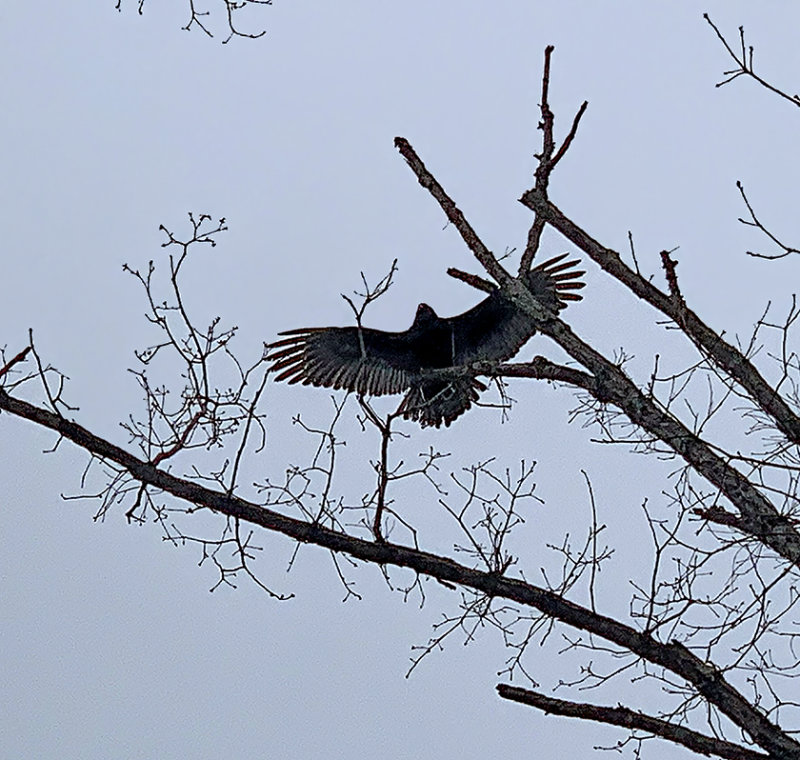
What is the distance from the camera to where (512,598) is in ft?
19.2

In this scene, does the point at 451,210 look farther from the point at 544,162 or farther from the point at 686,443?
the point at 686,443

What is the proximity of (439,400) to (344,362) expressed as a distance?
2.38 ft

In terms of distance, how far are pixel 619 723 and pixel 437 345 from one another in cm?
313

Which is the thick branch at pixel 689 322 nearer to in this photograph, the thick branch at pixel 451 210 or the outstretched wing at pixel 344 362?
the thick branch at pixel 451 210

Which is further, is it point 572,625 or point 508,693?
point 572,625

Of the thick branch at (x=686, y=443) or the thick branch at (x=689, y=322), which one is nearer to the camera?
the thick branch at (x=686, y=443)

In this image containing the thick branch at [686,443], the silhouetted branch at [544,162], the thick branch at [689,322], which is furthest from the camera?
the silhouetted branch at [544,162]

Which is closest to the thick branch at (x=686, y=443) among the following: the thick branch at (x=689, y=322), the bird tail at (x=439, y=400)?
the thick branch at (x=689, y=322)

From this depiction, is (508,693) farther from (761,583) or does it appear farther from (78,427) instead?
(78,427)

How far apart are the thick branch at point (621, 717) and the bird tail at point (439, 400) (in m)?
2.58

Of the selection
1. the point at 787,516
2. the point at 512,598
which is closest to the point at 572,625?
the point at 512,598

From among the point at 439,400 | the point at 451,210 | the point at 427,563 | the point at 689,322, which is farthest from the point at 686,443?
the point at 451,210

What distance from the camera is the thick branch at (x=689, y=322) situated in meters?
6.06

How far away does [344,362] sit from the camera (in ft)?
25.5
